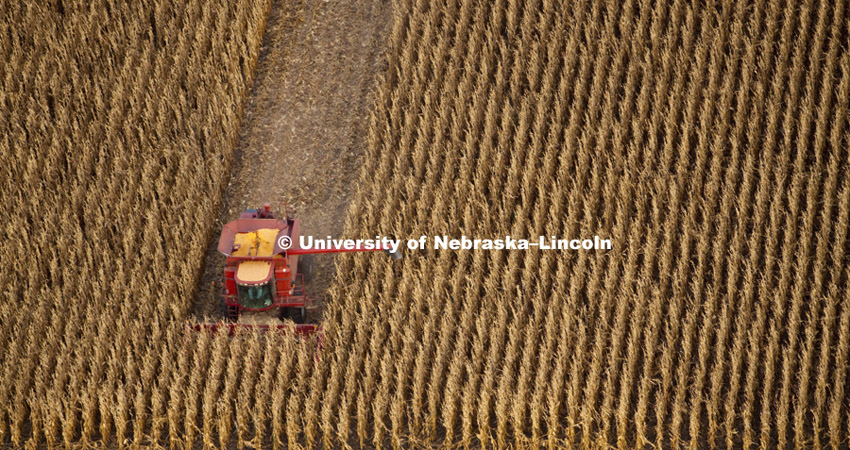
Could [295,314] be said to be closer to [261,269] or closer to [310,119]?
[261,269]

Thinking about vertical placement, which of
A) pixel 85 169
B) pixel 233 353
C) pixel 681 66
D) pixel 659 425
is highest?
pixel 681 66

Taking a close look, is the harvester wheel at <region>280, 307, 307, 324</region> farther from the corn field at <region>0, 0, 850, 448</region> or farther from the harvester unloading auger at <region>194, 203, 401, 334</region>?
the corn field at <region>0, 0, 850, 448</region>

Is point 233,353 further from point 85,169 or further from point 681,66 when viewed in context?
point 681,66

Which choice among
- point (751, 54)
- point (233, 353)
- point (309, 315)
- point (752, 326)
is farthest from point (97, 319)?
point (751, 54)

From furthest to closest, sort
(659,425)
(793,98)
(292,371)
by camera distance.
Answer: (793,98), (292,371), (659,425)

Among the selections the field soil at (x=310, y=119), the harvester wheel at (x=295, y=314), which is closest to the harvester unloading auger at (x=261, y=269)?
the harvester wheel at (x=295, y=314)

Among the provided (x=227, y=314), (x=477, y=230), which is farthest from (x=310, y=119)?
(x=227, y=314)

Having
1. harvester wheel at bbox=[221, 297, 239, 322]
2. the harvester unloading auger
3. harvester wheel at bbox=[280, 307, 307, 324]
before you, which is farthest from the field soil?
the harvester unloading auger
